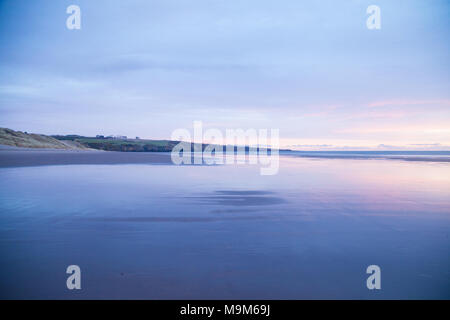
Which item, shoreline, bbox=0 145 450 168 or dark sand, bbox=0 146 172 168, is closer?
dark sand, bbox=0 146 172 168

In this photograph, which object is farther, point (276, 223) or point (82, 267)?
point (276, 223)

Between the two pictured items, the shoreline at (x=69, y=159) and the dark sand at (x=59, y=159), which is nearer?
the dark sand at (x=59, y=159)

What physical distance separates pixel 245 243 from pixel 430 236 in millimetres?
3671

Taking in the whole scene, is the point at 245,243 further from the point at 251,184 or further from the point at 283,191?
the point at 251,184

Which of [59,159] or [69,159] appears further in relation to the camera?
[69,159]

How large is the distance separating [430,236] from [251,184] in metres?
7.55

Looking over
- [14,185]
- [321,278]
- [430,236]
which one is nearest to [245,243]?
[321,278]

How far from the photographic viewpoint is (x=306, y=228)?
5961mm

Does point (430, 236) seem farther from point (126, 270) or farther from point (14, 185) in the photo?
point (14, 185)
